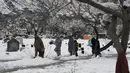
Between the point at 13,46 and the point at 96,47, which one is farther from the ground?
the point at 96,47

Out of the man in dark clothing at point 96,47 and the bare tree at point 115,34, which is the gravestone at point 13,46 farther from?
the bare tree at point 115,34

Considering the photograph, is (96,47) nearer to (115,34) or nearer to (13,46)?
(13,46)

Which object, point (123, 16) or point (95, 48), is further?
point (95, 48)

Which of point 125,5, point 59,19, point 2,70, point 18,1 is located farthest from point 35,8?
point 59,19

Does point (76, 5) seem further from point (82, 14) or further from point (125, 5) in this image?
point (125, 5)

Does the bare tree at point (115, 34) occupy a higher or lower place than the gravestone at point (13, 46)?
higher

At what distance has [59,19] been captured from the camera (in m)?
26.3

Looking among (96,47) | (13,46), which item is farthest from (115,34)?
(13,46)

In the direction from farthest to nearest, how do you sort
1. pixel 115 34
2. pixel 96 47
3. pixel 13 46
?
pixel 13 46
pixel 96 47
pixel 115 34

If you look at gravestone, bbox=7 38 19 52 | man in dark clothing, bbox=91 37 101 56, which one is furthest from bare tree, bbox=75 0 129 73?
gravestone, bbox=7 38 19 52

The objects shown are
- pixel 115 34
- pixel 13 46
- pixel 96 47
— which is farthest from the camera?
pixel 13 46

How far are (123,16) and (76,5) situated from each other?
1704 cm

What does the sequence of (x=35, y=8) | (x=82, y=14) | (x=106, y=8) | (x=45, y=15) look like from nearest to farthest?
(x=106, y=8), (x=45, y=15), (x=35, y=8), (x=82, y=14)

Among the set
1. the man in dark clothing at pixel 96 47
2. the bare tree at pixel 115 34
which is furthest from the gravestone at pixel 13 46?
the bare tree at pixel 115 34
